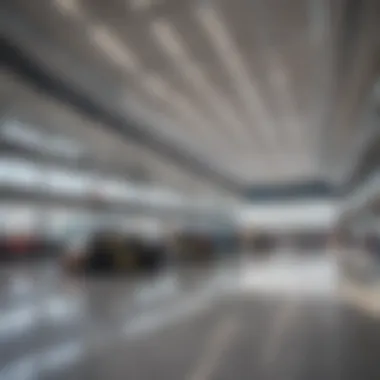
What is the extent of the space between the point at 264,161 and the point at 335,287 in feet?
87.3

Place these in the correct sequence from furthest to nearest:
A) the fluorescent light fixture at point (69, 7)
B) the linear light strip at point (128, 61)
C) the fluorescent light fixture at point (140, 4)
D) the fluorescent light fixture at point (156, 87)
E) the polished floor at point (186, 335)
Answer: the fluorescent light fixture at point (156, 87) → the linear light strip at point (128, 61) → the fluorescent light fixture at point (69, 7) → the fluorescent light fixture at point (140, 4) → the polished floor at point (186, 335)

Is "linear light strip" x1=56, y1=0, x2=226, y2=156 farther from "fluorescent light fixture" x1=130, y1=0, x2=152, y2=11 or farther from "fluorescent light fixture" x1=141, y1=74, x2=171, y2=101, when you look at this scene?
"fluorescent light fixture" x1=130, y1=0, x2=152, y2=11

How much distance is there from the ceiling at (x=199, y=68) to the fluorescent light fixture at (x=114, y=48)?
30mm

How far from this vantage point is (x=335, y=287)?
15773mm

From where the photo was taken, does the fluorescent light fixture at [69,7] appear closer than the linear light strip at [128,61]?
Yes

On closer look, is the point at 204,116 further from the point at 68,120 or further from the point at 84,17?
the point at 84,17

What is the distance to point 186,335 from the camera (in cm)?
807

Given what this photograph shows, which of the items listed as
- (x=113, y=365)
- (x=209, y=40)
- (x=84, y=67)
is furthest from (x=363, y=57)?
A: (x=113, y=365)

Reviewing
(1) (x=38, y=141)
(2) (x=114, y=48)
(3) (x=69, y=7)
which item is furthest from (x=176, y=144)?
(3) (x=69, y=7)

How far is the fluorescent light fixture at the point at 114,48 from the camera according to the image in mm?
13783

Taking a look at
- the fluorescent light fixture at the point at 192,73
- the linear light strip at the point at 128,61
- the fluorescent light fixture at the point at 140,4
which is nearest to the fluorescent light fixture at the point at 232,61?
the fluorescent light fixture at the point at 192,73

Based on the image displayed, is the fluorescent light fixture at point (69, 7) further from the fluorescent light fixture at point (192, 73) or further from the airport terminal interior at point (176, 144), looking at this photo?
the fluorescent light fixture at point (192, 73)

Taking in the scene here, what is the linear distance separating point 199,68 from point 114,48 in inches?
120

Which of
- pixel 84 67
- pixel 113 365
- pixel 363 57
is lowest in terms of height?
pixel 113 365
